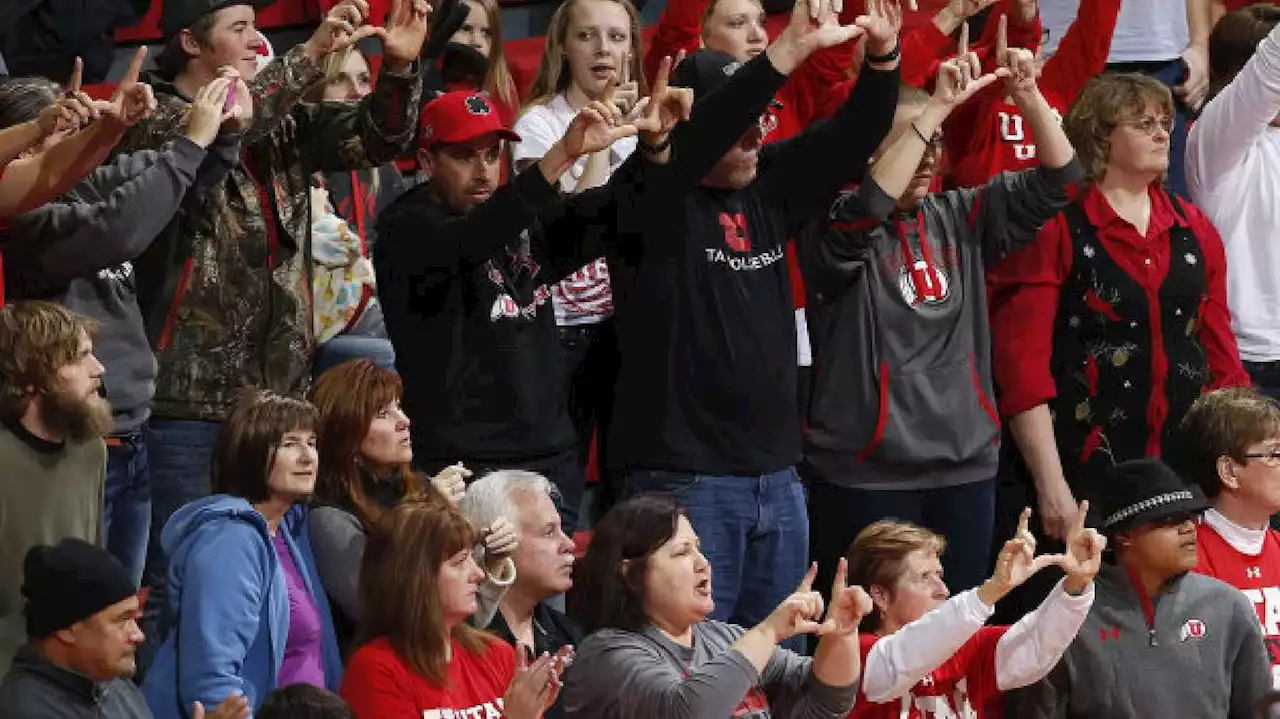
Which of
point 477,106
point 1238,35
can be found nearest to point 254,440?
point 477,106

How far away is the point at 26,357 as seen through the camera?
5504mm

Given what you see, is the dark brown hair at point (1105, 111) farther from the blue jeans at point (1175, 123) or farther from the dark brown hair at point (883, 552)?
the dark brown hair at point (883, 552)

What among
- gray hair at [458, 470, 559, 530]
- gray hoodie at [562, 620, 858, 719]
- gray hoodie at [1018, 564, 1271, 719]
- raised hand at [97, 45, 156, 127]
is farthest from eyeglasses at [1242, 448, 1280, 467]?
raised hand at [97, 45, 156, 127]

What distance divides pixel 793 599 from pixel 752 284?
1429mm

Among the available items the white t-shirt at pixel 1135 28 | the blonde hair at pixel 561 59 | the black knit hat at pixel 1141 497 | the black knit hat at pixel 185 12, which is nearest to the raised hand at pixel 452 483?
the black knit hat at pixel 185 12

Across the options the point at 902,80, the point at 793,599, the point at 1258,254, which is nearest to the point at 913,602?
the point at 793,599

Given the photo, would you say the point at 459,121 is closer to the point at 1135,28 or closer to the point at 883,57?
the point at 883,57

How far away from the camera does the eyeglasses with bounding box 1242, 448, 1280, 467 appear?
6762 millimetres

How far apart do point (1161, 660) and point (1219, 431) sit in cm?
83

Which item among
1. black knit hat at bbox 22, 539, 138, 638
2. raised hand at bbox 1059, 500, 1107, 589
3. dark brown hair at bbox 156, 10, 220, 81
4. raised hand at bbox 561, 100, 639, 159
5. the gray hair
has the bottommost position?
raised hand at bbox 1059, 500, 1107, 589

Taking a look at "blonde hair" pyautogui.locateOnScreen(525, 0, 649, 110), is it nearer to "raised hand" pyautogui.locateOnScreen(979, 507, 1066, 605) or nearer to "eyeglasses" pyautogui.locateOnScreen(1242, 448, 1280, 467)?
"eyeglasses" pyautogui.locateOnScreen(1242, 448, 1280, 467)

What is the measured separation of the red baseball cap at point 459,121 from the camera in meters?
6.59

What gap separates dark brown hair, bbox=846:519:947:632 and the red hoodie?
181 centimetres

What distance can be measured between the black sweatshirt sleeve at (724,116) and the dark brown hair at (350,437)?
0.99m
